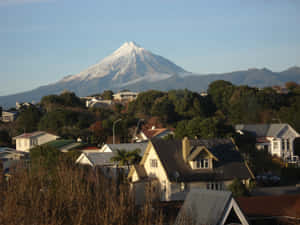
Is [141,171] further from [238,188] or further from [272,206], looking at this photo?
[272,206]

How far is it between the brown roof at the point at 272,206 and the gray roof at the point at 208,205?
229 inches

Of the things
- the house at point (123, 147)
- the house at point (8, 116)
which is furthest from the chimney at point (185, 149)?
A: the house at point (8, 116)

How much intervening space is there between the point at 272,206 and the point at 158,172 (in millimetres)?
15889

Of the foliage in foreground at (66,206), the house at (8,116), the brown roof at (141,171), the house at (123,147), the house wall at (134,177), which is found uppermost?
the house at (8,116)

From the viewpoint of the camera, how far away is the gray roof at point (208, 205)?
17500mm

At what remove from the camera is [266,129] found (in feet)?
203

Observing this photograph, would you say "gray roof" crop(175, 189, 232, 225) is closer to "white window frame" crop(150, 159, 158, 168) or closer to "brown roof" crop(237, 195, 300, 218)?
"brown roof" crop(237, 195, 300, 218)

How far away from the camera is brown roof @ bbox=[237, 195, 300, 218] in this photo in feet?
79.5

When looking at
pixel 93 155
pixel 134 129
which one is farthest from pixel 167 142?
pixel 134 129

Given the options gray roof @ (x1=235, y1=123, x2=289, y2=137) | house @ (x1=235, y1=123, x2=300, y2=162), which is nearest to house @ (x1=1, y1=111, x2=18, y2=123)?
gray roof @ (x1=235, y1=123, x2=289, y2=137)

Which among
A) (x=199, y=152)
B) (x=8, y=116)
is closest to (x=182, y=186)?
(x=199, y=152)

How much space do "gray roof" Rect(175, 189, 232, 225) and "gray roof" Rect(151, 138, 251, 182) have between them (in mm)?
19860

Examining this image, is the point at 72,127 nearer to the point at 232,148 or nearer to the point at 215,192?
the point at 232,148

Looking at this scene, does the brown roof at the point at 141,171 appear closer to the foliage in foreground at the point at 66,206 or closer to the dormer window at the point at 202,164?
the dormer window at the point at 202,164
